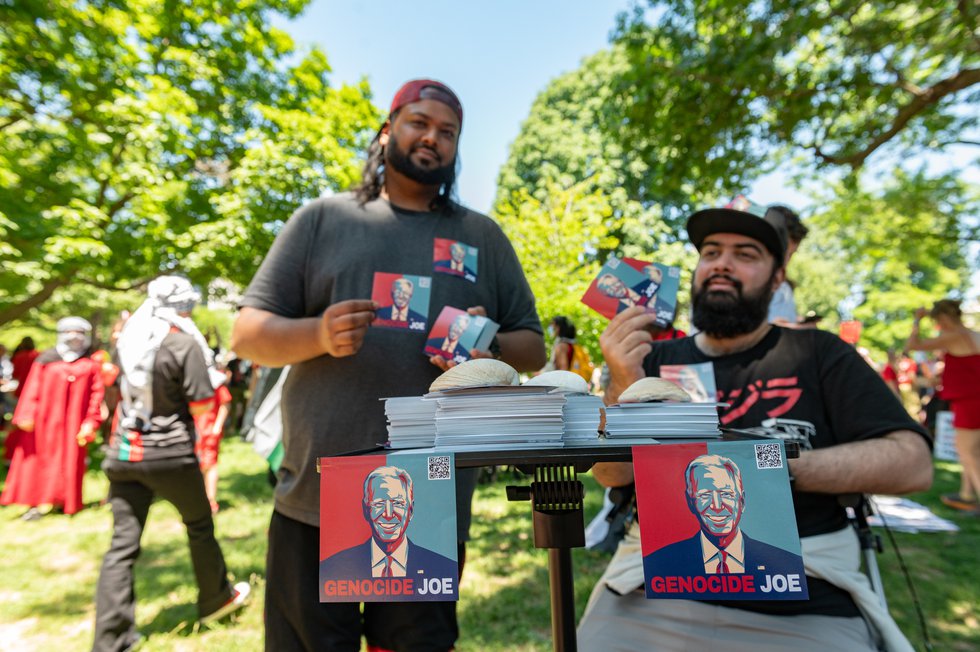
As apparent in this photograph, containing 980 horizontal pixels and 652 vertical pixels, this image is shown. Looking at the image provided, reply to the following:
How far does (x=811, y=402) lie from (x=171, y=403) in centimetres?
353

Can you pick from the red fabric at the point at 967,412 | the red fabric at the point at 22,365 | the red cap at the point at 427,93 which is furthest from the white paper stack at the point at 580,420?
the red fabric at the point at 22,365

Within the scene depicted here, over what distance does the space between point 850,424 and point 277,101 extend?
40.5 ft

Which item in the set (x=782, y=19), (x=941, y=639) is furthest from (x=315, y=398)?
(x=782, y=19)

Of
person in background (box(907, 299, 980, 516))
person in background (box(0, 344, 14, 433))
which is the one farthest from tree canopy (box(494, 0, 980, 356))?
person in background (box(0, 344, 14, 433))

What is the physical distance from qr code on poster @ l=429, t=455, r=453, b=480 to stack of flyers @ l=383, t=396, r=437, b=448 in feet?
0.60

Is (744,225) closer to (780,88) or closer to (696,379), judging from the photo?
(696,379)

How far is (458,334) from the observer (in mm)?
1506

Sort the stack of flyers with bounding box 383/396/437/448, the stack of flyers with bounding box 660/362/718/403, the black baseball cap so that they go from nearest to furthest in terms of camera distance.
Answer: the stack of flyers with bounding box 383/396/437/448 → the stack of flyers with bounding box 660/362/718/403 → the black baseball cap

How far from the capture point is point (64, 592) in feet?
13.0

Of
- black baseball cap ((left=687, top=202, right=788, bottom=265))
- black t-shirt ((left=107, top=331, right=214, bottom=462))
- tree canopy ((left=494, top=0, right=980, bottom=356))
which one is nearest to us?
black baseball cap ((left=687, top=202, right=788, bottom=265))

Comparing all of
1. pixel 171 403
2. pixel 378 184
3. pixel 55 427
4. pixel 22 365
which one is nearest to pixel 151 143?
pixel 22 365

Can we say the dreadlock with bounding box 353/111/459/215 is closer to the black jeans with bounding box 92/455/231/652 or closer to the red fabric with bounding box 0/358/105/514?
the black jeans with bounding box 92/455/231/652

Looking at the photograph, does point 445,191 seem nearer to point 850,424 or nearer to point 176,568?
point 850,424

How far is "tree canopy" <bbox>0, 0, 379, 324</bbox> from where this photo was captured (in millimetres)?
8117
